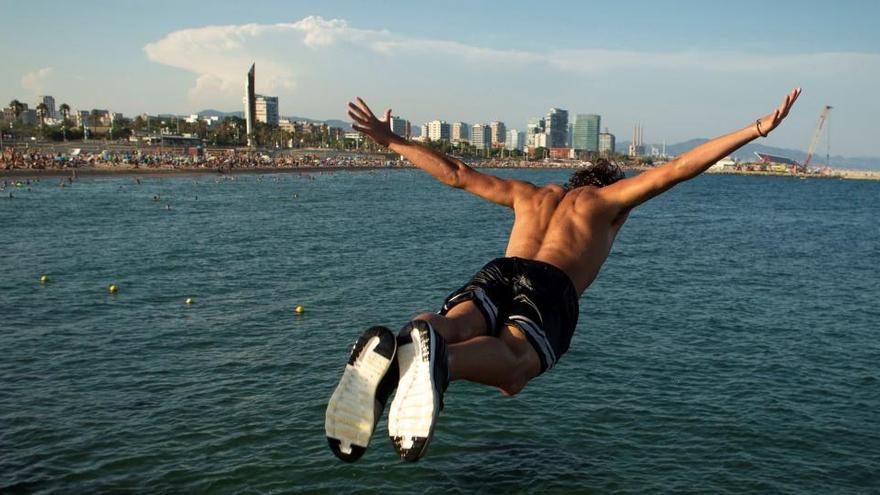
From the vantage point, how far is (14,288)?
31422 mm

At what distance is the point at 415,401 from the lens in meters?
4.58

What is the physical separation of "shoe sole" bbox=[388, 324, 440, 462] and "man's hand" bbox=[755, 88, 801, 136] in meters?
3.41

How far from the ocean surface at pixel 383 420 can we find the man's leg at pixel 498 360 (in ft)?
32.5

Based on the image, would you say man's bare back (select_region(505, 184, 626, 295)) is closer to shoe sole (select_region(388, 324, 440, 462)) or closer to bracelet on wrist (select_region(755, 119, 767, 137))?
bracelet on wrist (select_region(755, 119, 767, 137))

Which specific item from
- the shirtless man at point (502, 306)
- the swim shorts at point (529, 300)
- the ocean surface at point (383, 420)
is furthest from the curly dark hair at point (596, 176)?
the ocean surface at point (383, 420)

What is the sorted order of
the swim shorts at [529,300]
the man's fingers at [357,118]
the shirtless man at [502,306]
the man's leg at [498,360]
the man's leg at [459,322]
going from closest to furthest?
the shirtless man at [502,306] → the man's leg at [498,360] → the man's leg at [459,322] → the swim shorts at [529,300] → the man's fingers at [357,118]

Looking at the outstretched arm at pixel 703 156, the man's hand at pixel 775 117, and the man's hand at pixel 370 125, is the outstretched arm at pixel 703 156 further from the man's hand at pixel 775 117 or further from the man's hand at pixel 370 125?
the man's hand at pixel 370 125

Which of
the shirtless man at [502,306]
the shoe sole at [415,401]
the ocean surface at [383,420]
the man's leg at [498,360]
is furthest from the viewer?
the ocean surface at [383,420]

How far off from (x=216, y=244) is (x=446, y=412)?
108 feet

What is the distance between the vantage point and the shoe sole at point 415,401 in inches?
176

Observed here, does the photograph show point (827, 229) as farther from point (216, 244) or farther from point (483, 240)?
point (216, 244)

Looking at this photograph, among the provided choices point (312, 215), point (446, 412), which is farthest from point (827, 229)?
point (446, 412)

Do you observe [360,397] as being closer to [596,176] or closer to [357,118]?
[357,118]

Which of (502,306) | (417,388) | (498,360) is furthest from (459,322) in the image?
(417,388)
